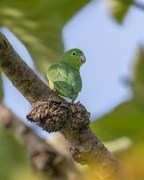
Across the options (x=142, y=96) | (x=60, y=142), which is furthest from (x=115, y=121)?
(x=60, y=142)

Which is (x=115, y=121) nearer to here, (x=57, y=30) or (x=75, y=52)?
(x=57, y=30)

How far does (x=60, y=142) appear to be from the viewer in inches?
116

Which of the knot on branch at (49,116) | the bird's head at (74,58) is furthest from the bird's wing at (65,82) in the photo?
the bird's head at (74,58)

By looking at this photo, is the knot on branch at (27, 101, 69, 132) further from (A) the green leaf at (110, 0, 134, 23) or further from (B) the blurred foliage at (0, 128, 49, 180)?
(A) the green leaf at (110, 0, 134, 23)

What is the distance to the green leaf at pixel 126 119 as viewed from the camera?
3312 millimetres

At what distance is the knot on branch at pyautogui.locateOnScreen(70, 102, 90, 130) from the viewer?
6.07 ft

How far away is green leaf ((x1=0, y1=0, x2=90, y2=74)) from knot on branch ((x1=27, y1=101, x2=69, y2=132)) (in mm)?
1499

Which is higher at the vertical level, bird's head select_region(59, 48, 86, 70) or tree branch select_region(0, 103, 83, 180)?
bird's head select_region(59, 48, 86, 70)

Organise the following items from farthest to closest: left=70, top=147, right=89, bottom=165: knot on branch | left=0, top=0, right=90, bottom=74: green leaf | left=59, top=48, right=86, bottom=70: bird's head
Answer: left=59, top=48, right=86, bottom=70: bird's head
left=0, top=0, right=90, bottom=74: green leaf
left=70, top=147, right=89, bottom=165: knot on branch

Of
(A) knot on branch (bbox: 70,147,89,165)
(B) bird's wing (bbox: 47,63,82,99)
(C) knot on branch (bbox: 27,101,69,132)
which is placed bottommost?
Result: (C) knot on branch (bbox: 27,101,69,132)

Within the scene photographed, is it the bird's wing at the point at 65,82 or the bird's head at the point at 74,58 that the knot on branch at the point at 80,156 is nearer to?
the bird's wing at the point at 65,82

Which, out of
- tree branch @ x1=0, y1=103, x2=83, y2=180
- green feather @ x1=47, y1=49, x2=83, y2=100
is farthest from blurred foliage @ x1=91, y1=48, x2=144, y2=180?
tree branch @ x1=0, y1=103, x2=83, y2=180

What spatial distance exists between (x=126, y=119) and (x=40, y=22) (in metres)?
1.25

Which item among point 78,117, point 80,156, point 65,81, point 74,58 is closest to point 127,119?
point 65,81
